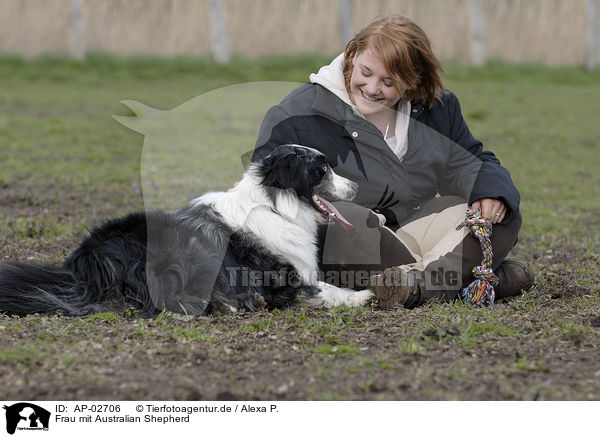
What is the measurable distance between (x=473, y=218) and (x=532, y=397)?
1.67m

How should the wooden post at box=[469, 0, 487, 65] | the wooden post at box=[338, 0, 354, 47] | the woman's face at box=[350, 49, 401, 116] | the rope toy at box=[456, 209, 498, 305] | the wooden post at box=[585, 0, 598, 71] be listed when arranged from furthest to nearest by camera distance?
the wooden post at box=[585, 0, 598, 71] → the wooden post at box=[469, 0, 487, 65] → the wooden post at box=[338, 0, 354, 47] → the woman's face at box=[350, 49, 401, 116] → the rope toy at box=[456, 209, 498, 305]

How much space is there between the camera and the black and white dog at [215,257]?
13.7 feet

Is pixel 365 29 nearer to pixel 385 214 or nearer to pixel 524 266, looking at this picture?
pixel 385 214

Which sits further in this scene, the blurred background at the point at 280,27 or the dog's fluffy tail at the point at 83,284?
the blurred background at the point at 280,27

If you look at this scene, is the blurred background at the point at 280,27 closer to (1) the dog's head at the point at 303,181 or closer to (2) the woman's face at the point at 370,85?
(2) the woman's face at the point at 370,85

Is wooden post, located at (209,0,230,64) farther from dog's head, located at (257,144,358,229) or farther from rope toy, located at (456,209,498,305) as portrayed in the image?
rope toy, located at (456,209,498,305)

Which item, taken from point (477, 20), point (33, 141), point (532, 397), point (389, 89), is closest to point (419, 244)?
point (389, 89)

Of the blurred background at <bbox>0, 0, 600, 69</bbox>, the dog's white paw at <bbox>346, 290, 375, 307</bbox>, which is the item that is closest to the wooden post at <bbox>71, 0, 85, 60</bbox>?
the blurred background at <bbox>0, 0, 600, 69</bbox>

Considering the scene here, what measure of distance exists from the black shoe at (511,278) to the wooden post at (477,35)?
52.5 ft

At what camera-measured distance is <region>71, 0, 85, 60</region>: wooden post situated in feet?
58.1
